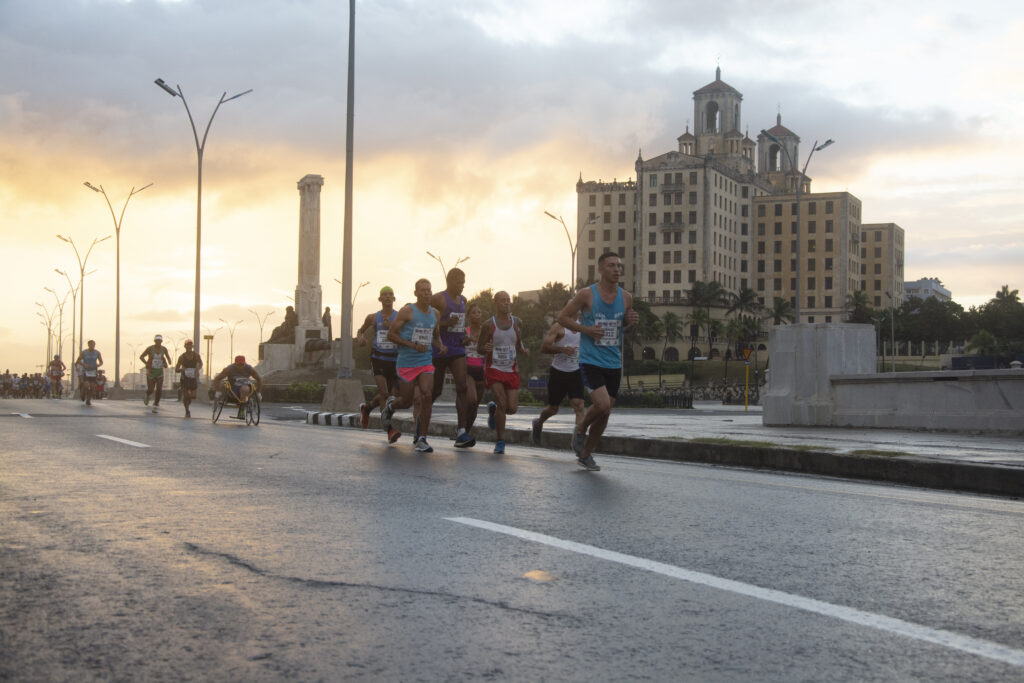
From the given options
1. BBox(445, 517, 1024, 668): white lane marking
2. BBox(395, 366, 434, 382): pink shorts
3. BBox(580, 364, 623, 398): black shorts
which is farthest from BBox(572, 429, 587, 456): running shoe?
BBox(445, 517, 1024, 668): white lane marking

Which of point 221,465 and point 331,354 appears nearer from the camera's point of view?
point 221,465

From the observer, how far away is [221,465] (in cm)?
923

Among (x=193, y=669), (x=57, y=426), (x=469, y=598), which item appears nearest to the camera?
(x=193, y=669)

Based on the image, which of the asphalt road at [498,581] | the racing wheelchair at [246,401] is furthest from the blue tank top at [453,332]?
the racing wheelchair at [246,401]

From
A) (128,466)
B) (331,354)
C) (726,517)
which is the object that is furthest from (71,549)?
(331,354)

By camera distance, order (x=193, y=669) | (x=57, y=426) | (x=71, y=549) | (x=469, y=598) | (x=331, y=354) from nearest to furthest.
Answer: (x=193, y=669) < (x=469, y=598) < (x=71, y=549) < (x=57, y=426) < (x=331, y=354)

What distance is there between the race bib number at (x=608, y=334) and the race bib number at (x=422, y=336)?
269 cm

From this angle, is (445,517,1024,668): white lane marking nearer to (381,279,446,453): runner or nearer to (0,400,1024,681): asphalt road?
(0,400,1024,681): asphalt road

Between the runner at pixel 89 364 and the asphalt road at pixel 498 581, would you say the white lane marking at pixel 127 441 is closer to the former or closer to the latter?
the asphalt road at pixel 498 581

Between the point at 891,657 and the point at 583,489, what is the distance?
4.38 metres

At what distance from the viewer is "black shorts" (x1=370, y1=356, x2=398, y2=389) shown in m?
13.9

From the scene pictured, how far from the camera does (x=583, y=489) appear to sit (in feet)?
25.5

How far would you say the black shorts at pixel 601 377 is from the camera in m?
9.69

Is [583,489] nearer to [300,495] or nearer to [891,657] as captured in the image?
[300,495]
